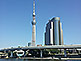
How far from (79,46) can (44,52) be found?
61594mm

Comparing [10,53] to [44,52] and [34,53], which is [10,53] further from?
[44,52]

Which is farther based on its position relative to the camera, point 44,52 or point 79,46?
point 44,52

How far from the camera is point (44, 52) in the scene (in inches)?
7377

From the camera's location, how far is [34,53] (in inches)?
7195

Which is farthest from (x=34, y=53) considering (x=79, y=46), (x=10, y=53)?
(x=79, y=46)

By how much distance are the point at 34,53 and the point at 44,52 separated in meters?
14.3

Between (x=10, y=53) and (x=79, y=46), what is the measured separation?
98.6 m

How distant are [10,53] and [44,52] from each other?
157ft

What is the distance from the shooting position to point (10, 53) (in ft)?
626

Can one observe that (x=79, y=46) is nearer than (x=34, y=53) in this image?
Yes

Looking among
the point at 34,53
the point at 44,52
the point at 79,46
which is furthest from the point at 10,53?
the point at 79,46

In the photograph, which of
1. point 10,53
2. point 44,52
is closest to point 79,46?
point 44,52

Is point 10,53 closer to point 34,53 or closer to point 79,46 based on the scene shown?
point 34,53

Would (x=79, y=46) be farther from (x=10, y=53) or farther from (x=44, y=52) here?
(x=10, y=53)
